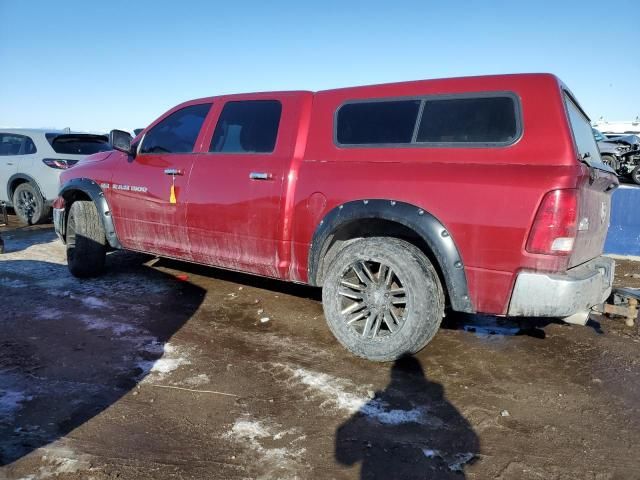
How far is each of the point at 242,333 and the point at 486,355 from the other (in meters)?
1.93

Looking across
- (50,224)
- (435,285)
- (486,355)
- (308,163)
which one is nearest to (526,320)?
(486,355)

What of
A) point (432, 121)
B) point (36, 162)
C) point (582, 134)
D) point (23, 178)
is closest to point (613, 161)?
point (582, 134)

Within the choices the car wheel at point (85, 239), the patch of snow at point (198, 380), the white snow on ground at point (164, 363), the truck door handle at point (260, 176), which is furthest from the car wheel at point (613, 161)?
the patch of snow at point (198, 380)

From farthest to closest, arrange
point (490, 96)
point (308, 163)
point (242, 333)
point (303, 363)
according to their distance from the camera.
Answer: point (242, 333), point (308, 163), point (303, 363), point (490, 96)

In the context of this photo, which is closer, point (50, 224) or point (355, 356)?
point (355, 356)

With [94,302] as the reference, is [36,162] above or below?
above

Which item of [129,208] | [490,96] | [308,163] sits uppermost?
[490,96]

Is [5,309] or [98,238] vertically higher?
[98,238]

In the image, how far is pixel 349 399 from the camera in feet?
9.38

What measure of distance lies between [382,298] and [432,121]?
1.26 metres

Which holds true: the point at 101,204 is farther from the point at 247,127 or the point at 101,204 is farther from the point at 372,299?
the point at 372,299

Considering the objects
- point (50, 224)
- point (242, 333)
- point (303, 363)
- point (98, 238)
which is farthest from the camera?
point (50, 224)

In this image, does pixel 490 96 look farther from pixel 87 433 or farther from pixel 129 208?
pixel 129 208

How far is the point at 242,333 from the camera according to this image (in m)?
3.92
